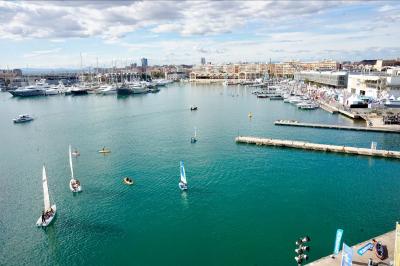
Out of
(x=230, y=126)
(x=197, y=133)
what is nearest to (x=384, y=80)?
(x=230, y=126)

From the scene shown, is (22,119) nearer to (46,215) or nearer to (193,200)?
(46,215)

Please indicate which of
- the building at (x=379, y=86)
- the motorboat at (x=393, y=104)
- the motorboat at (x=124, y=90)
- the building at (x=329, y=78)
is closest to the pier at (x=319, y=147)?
the motorboat at (x=393, y=104)

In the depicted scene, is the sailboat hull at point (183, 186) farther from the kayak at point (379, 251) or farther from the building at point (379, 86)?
the building at point (379, 86)

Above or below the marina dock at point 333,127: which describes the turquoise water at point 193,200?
below

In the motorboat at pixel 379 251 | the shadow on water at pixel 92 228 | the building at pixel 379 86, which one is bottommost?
the shadow on water at pixel 92 228

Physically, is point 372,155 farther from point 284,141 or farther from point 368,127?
point 368,127

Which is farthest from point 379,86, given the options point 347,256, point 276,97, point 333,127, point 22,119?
point 22,119

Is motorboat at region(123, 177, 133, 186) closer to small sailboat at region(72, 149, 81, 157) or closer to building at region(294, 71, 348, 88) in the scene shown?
small sailboat at region(72, 149, 81, 157)

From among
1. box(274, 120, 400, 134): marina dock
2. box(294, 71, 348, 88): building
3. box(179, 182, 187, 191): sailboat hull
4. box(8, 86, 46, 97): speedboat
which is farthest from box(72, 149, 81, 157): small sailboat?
box(8, 86, 46, 97): speedboat
